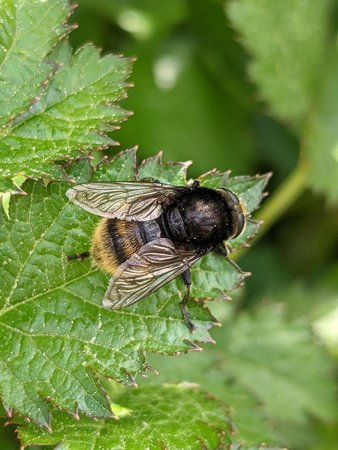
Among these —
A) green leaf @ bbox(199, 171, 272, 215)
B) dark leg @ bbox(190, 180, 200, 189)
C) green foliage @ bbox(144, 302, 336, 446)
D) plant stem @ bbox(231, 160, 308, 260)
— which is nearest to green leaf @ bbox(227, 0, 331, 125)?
plant stem @ bbox(231, 160, 308, 260)

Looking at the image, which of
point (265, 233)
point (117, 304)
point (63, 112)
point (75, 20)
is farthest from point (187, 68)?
point (117, 304)

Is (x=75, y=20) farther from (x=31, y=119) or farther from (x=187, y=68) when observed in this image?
(x=31, y=119)

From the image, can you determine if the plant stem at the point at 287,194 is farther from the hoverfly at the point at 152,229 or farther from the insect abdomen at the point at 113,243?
the insect abdomen at the point at 113,243

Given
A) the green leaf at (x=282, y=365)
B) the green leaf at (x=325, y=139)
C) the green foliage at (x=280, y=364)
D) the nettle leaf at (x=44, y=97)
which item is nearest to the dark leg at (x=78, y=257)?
the nettle leaf at (x=44, y=97)

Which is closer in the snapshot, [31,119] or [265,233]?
[31,119]

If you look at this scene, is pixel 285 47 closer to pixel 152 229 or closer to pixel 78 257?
pixel 152 229

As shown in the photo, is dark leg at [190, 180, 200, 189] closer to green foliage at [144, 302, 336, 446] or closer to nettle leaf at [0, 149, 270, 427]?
nettle leaf at [0, 149, 270, 427]

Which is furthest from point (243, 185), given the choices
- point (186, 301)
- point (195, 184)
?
point (186, 301)
